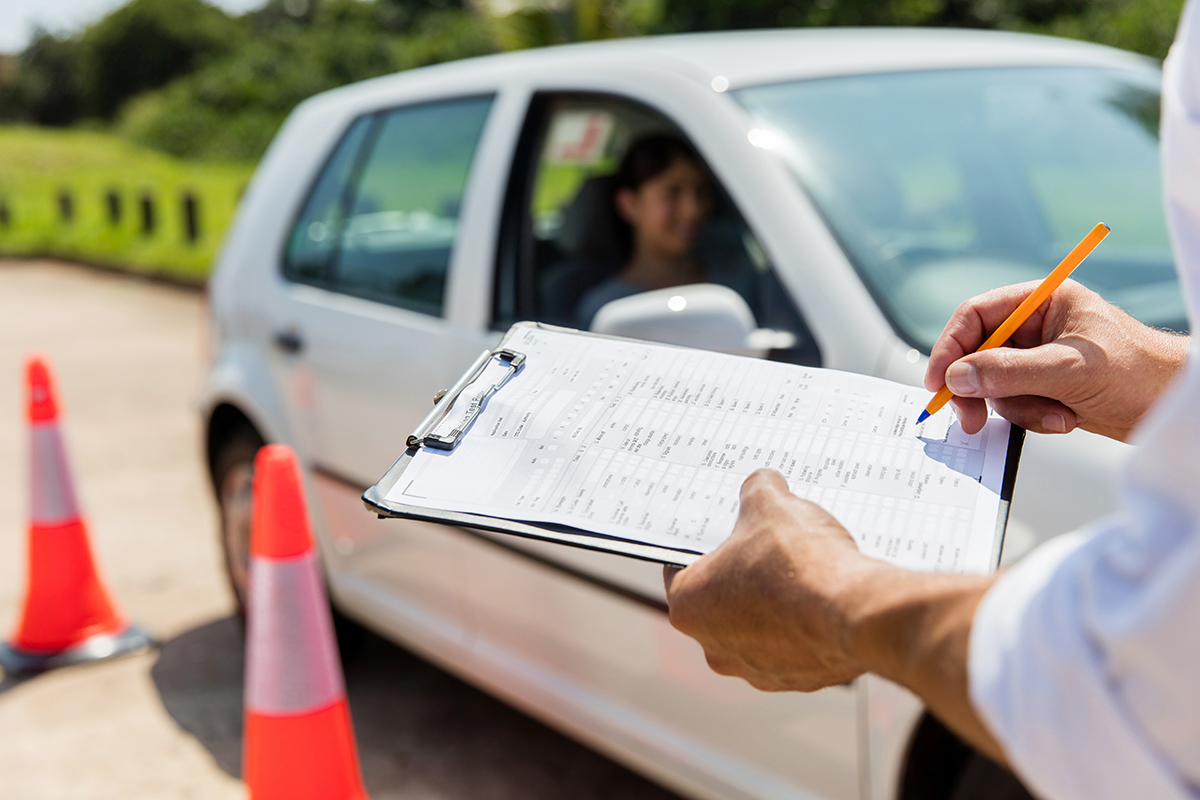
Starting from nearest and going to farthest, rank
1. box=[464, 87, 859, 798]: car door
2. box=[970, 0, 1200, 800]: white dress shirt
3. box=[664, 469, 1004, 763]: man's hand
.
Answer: box=[970, 0, 1200, 800]: white dress shirt, box=[664, 469, 1004, 763]: man's hand, box=[464, 87, 859, 798]: car door

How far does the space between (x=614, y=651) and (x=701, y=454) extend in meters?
1.26

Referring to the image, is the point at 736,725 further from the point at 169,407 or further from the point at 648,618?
the point at 169,407

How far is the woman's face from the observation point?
9.81 feet

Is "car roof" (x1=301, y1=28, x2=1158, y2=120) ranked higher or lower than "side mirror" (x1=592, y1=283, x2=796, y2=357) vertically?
higher

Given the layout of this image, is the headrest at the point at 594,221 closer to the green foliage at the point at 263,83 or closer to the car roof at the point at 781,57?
the car roof at the point at 781,57

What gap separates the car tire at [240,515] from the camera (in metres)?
3.38

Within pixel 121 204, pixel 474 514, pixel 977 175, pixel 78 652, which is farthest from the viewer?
pixel 121 204

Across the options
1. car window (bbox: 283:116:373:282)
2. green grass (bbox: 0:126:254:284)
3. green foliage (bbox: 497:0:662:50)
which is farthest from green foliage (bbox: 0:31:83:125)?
car window (bbox: 283:116:373:282)

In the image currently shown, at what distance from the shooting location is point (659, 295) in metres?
2.10

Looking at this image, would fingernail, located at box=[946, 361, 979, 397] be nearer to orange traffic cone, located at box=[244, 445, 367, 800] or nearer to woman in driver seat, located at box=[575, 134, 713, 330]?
orange traffic cone, located at box=[244, 445, 367, 800]

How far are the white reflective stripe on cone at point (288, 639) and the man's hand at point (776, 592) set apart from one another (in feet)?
4.91

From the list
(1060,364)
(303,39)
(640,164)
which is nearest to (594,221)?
(640,164)

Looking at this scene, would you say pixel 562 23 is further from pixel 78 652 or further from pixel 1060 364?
pixel 1060 364

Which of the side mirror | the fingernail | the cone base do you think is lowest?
the cone base
